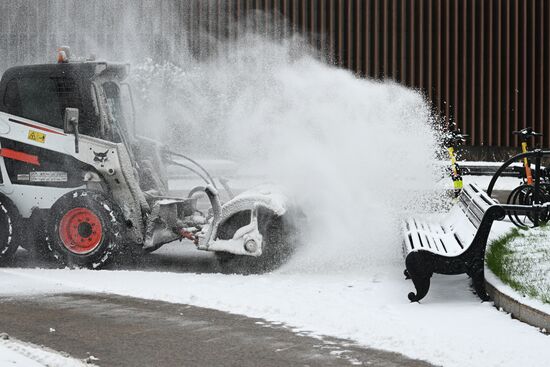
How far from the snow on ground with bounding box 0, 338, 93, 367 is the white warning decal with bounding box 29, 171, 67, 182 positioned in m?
3.78

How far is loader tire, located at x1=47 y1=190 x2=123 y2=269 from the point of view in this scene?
10.0 m

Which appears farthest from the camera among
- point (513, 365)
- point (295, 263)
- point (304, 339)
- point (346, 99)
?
point (346, 99)

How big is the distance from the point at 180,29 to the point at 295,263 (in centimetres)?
1454

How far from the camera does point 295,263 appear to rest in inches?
404

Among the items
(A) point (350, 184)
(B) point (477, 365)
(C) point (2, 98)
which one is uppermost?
(C) point (2, 98)

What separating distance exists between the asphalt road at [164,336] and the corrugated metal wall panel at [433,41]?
15.6 m

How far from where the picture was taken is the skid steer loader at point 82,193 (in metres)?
10.1

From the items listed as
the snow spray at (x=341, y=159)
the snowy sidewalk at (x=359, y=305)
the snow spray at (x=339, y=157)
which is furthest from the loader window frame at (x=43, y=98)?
the snow spray at (x=341, y=159)

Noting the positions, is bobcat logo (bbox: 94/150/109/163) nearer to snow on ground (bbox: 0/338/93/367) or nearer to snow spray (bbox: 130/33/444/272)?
snow spray (bbox: 130/33/444/272)

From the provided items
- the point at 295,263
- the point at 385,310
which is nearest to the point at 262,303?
the point at 385,310

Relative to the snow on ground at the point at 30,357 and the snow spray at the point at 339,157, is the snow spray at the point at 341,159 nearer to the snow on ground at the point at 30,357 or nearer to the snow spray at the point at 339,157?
the snow spray at the point at 339,157

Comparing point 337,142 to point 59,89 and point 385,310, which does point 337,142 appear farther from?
point 385,310

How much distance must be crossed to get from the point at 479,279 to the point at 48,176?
15.3ft

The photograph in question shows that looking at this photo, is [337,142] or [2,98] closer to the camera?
[2,98]
